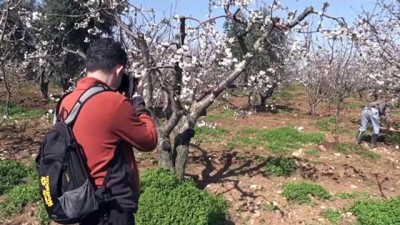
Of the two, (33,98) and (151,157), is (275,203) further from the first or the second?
(33,98)

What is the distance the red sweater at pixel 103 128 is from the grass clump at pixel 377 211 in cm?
382

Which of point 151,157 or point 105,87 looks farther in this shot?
point 151,157

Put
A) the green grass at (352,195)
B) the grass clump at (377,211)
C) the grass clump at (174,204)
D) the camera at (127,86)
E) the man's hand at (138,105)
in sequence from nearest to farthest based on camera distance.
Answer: the man's hand at (138,105) < the camera at (127,86) < the grass clump at (174,204) < the grass clump at (377,211) < the green grass at (352,195)

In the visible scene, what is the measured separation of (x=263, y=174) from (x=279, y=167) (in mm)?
334

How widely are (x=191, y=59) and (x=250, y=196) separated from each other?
188 centimetres

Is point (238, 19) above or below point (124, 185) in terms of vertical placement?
above

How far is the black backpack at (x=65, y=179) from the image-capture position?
8.46 feet

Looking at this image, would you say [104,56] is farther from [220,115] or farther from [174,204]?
[220,115]

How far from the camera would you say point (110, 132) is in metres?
2.68

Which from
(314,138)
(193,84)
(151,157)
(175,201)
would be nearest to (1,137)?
(151,157)

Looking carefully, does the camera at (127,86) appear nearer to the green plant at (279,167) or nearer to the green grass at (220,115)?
the green plant at (279,167)

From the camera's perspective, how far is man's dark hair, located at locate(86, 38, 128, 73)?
8.96ft

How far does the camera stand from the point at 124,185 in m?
2.76

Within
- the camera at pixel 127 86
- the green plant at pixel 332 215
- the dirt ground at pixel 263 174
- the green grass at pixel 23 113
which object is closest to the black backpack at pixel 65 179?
the camera at pixel 127 86
